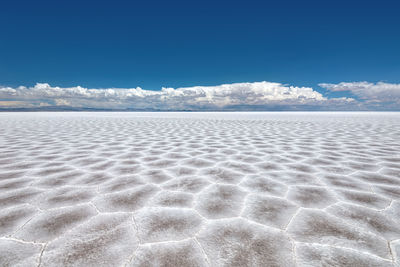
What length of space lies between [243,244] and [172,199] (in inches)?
42.2

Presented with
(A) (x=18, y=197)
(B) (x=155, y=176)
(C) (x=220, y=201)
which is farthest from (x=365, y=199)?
(A) (x=18, y=197)

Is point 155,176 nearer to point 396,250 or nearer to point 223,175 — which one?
point 223,175

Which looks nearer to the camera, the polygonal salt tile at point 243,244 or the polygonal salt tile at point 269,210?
the polygonal salt tile at point 243,244

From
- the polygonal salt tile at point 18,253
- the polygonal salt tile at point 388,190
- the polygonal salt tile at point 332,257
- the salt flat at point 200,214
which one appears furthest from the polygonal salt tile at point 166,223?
the polygonal salt tile at point 388,190

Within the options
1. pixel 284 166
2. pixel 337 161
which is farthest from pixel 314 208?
pixel 337 161

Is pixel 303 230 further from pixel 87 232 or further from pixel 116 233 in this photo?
pixel 87 232

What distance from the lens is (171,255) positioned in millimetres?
1552

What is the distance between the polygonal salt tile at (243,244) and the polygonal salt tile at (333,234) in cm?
19

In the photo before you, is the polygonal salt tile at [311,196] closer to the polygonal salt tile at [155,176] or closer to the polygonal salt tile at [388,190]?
the polygonal salt tile at [388,190]

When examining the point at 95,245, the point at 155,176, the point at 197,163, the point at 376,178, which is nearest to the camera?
the point at 95,245

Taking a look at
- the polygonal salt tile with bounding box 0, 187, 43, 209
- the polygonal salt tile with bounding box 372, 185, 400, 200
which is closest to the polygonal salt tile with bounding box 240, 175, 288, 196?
the polygonal salt tile with bounding box 372, 185, 400, 200

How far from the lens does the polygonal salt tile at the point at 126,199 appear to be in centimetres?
229

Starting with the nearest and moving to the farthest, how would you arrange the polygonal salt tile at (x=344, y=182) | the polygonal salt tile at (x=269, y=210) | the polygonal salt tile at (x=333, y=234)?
the polygonal salt tile at (x=333, y=234) → the polygonal salt tile at (x=269, y=210) → the polygonal salt tile at (x=344, y=182)

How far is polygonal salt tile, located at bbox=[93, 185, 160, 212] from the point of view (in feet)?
7.50
